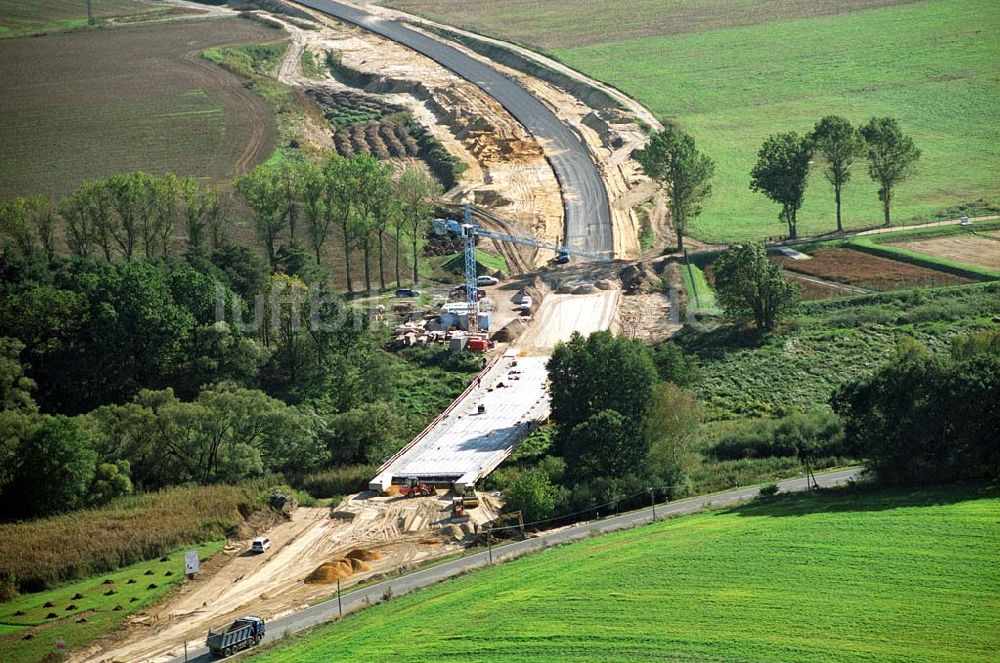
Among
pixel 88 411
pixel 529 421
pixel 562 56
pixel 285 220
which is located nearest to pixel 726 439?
pixel 529 421

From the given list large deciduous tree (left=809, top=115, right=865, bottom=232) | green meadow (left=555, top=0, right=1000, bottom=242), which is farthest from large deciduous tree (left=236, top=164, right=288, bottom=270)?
large deciduous tree (left=809, top=115, right=865, bottom=232)

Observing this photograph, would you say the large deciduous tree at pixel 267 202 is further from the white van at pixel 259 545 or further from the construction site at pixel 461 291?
the white van at pixel 259 545

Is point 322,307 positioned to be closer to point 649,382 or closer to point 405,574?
point 649,382

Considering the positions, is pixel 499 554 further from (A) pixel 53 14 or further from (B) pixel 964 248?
(A) pixel 53 14

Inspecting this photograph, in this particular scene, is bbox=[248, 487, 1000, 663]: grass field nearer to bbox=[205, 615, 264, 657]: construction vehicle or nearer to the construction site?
bbox=[205, 615, 264, 657]: construction vehicle

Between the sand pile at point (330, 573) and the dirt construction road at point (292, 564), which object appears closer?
the dirt construction road at point (292, 564)

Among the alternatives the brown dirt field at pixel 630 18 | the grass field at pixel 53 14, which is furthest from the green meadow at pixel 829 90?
the grass field at pixel 53 14

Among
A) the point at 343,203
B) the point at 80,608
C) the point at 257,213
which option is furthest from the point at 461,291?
the point at 80,608
